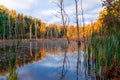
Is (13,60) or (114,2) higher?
(114,2)

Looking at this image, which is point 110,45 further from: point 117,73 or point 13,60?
point 13,60

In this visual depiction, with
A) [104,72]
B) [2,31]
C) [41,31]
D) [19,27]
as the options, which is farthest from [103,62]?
[41,31]

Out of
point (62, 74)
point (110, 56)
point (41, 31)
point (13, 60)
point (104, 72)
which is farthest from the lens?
point (41, 31)

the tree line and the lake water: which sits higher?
the tree line

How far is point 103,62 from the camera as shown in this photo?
7.41 metres

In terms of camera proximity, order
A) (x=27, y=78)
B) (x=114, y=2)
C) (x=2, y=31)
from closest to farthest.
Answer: (x=27, y=78), (x=114, y=2), (x=2, y=31)

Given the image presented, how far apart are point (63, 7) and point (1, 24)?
5494 centimetres

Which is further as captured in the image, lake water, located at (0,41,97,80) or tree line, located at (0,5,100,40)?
tree line, located at (0,5,100,40)

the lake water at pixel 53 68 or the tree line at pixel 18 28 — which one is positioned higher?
the tree line at pixel 18 28

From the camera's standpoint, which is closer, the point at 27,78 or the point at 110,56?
the point at 110,56

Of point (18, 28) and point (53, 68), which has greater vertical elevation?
point (18, 28)

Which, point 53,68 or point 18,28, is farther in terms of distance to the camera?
point 18,28

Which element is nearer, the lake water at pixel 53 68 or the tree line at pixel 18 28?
the lake water at pixel 53 68

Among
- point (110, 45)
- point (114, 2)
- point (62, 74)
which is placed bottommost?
point (62, 74)
